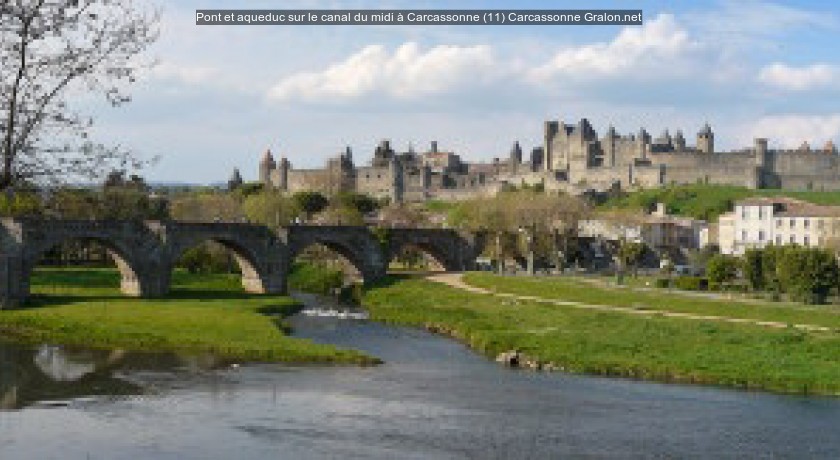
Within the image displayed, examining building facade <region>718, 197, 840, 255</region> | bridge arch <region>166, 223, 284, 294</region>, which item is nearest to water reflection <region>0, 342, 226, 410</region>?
bridge arch <region>166, 223, 284, 294</region>

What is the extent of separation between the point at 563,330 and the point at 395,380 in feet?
52.9

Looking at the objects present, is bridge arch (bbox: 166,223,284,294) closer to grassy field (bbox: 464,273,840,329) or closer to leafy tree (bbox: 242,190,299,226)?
grassy field (bbox: 464,273,840,329)

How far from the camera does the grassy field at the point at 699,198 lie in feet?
524

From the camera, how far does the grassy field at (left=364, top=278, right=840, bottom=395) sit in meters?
Result: 44.0

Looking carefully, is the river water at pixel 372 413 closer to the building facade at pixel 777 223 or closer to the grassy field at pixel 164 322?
the grassy field at pixel 164 322

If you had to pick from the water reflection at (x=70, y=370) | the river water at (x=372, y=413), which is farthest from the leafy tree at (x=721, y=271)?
the water reflection at (x=70, y=370)

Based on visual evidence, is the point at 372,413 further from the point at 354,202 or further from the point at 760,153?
the point at 760,153

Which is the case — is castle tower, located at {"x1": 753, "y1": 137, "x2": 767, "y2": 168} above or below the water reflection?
above

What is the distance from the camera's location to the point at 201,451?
2969cm

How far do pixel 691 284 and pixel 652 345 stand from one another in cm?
3245

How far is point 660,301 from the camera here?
66312mm

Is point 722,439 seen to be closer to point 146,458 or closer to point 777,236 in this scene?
point 146,458

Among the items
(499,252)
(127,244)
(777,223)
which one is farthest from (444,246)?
(777,223)

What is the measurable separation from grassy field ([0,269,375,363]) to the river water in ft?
9.23
